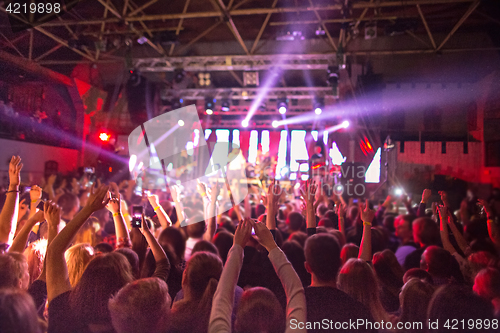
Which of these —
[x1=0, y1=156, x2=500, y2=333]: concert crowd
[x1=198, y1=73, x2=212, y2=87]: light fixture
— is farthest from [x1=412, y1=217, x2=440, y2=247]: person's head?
[x1=198, y1=73, x2=212, y2=87]: light fixture

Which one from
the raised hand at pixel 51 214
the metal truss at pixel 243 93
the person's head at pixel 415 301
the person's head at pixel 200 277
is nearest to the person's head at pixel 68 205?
the raised hand at pixel 51 214

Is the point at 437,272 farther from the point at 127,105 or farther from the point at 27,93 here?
the point at 127,105

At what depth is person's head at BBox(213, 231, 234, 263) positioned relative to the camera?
236cm

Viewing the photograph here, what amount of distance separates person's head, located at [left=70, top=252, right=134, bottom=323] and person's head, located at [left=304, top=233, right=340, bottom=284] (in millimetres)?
890

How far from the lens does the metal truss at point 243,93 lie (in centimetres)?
938

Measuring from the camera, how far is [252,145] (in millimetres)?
13547

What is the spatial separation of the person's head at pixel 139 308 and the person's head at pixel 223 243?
1.06 meters

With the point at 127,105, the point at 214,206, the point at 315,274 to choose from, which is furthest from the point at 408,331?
the point at 127,105

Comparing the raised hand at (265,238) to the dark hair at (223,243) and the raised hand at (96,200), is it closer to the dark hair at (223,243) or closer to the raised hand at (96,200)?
the raised hand at (96,200)

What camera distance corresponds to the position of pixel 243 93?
9562 mm

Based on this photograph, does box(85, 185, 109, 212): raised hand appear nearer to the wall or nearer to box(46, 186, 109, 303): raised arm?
box(46, 186, 109, 303): raised arm

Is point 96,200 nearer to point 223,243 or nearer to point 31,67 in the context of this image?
point 223,243

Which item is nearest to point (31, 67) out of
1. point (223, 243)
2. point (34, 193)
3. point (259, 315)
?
point (34, 193)

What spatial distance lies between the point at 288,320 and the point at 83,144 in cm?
285
